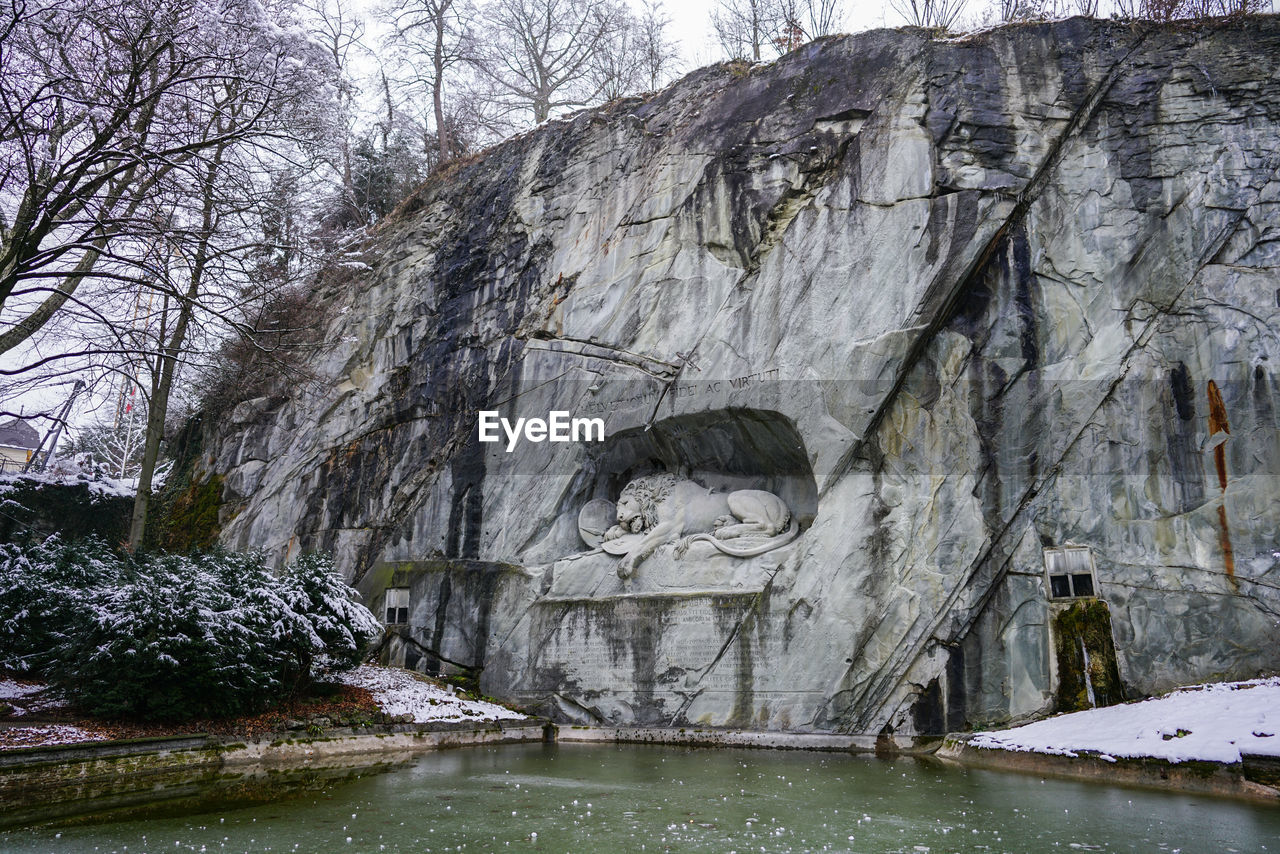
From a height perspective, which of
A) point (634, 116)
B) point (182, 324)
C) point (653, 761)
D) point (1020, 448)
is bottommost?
point (653, 761)

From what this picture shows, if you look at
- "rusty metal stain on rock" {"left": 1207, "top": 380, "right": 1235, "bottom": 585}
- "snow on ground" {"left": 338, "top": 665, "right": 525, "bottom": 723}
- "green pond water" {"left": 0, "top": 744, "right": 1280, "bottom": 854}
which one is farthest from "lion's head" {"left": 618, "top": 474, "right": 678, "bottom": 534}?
"rusty metal stain on rock" {"left": 1207, "top": 380, "right": 1235, "bottom": 585}

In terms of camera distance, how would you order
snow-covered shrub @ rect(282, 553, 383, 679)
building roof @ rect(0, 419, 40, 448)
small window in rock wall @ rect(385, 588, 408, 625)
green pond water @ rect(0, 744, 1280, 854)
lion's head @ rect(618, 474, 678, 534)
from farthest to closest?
building roof @ rect(0, 419, 40, 448) < small window in rock wall @ rect(385, 588, 408, 625) < lion's head @ rect(618, 474, 678, 534) < snow-covered shrub @ rect(282, 553, 383, 679) < green pond water @ rect(0, 744, 1280, 854)

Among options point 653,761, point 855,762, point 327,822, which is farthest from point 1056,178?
point 327,822

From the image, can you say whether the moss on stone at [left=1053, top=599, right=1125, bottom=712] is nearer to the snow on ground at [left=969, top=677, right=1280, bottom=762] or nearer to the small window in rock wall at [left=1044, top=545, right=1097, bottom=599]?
the small window in rock wall at [left=1044, top=545, right=1097, bottom=599]

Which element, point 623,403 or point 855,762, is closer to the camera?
point 855,762

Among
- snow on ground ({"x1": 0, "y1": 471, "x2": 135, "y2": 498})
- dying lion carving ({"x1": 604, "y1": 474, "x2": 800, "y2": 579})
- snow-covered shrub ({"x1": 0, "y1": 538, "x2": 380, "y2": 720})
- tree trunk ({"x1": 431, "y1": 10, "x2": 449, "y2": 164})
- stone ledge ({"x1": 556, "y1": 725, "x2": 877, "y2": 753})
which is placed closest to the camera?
snow-covered shrub ({"x1": 0, "y1": 538, "x2": 380, "y2": 720})

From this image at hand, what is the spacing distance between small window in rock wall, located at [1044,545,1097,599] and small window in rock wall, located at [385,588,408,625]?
9.45m

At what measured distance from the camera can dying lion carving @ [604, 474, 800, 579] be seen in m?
12.5

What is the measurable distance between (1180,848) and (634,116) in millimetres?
14353

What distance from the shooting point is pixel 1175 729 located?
8023 millimetres

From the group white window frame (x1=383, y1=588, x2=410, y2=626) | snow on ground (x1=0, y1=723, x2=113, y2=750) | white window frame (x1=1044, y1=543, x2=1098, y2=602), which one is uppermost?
white window frame (x1=1044, y1=543, x2=1098, y2=602)

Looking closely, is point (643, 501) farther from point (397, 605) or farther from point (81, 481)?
point (81, 481)

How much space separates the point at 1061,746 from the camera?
8523 mm

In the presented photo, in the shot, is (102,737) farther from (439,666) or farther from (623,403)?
(623,403)
